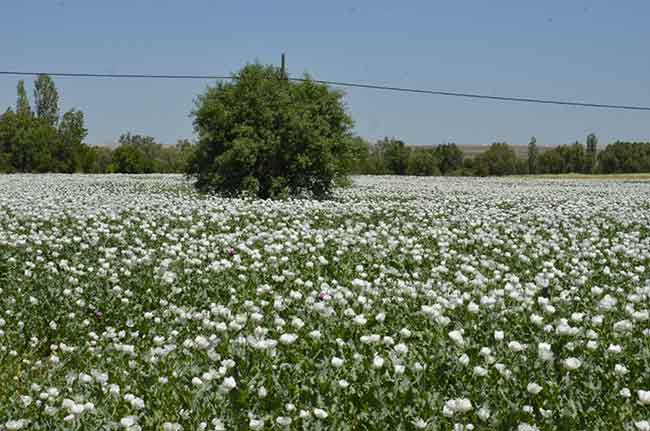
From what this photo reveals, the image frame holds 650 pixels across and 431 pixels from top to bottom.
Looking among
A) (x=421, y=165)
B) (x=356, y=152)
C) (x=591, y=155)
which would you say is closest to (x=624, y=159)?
(x=591, y=155)

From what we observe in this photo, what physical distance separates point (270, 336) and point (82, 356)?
65.7 inches

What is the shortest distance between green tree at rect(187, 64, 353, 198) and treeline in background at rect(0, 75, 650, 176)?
41.4 inches

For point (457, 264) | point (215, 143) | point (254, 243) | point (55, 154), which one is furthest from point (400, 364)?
point (55, 154)

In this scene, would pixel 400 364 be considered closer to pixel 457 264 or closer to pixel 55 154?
pixel 457 264

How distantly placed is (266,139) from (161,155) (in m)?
101

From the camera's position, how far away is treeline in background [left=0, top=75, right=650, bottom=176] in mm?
66938

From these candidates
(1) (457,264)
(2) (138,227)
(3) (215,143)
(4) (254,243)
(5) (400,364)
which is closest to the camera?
(5) (400,364)

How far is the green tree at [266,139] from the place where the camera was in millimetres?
24266

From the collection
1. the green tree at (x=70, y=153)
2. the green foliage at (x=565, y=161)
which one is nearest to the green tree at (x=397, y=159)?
the green foliage at (x=565, y=161)

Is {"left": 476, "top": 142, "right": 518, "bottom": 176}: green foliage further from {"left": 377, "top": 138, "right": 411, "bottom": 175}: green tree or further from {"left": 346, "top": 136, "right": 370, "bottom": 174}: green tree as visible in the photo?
{"left": 346, "top": 136, "right": 370, "bottom": 174}: green tree

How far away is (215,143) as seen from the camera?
25.3 meters

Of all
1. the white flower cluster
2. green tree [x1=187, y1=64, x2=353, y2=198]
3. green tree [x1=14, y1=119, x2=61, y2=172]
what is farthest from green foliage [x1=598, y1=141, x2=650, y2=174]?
the white flower cluster

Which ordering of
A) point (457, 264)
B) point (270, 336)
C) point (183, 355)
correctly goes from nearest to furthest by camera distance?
point (183, 355) < point (270, 336) < point (457, 264)

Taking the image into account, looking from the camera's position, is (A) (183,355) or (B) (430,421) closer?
(B) (430,421)
